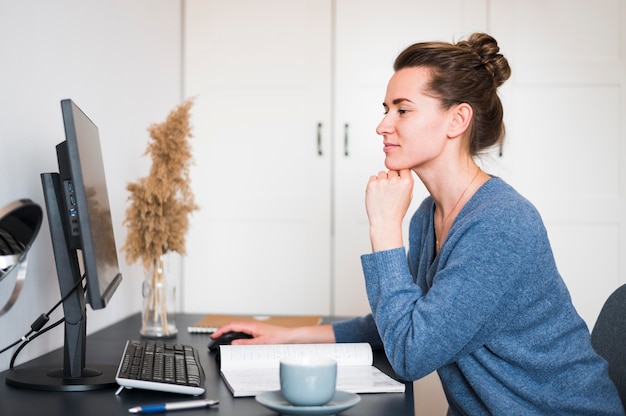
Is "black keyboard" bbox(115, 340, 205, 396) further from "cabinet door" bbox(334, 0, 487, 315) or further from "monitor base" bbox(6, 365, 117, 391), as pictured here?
"cabinet door" bbox(334, 0, 487, 315)

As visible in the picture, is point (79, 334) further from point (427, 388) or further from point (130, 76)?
point (427, 388)

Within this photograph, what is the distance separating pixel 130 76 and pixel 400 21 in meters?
1.18

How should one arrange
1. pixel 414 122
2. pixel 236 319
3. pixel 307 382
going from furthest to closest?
pixel 236 319, pixel 414 122, pixel 307 382

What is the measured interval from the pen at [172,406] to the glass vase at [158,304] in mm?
752

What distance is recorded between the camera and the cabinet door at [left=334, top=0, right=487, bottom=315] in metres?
2.95

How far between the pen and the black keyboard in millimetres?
53

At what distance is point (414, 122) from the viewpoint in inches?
63.3

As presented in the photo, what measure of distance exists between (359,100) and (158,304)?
1.39 m

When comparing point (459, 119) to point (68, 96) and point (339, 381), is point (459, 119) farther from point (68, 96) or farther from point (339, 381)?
point (68, 96)

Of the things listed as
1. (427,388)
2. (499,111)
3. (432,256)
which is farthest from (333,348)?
(427,388)

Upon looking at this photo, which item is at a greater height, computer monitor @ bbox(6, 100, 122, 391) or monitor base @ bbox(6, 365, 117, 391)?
computer monitor @ bbox(6, 100, 122, 391)

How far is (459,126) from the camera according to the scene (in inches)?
63.6

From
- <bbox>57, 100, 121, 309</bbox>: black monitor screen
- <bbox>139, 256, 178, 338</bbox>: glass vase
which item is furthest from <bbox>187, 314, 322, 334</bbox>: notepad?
<bbox>57, 100, 121, 309</bbox>: black monitor screen

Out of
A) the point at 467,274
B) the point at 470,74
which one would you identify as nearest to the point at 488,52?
the point at 470,74
